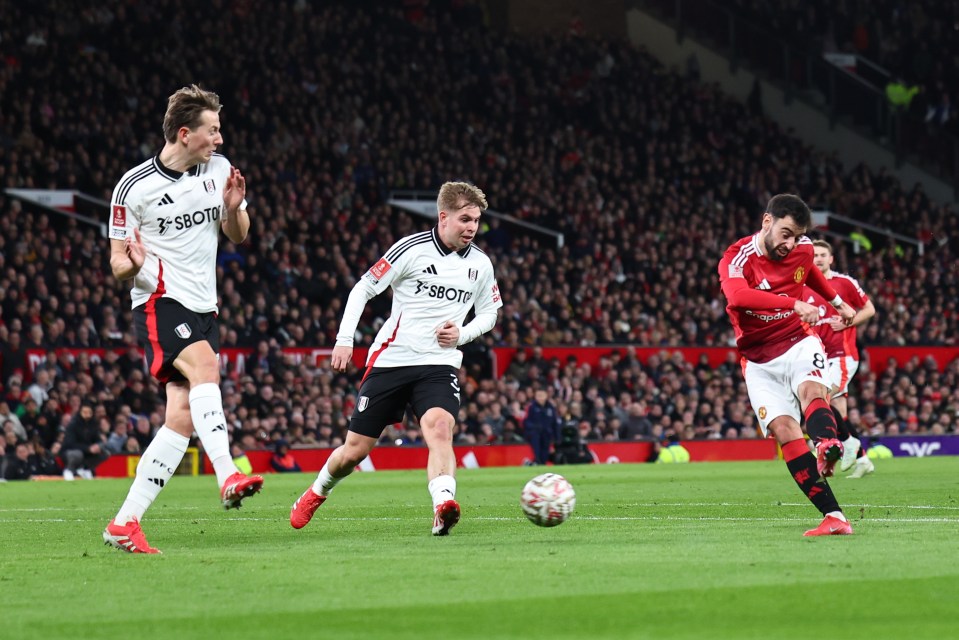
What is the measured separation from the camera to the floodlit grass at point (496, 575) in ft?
18.7

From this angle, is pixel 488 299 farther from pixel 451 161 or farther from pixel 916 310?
pixel 916 310

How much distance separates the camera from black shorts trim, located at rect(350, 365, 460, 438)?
1050 centimetres

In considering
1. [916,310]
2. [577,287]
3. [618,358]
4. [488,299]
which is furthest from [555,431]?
[488,299]

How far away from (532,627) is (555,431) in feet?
75.7

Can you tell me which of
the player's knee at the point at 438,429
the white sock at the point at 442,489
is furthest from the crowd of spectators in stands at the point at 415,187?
the white sock at the point at 442,489

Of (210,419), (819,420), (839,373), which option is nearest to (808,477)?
(819,420)

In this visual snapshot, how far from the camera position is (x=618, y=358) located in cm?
3189

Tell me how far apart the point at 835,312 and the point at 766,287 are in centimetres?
770

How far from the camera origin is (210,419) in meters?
8.69

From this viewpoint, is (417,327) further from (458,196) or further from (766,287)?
(766,287)

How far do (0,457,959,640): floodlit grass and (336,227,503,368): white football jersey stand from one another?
125cm

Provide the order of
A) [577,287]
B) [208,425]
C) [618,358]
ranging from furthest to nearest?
[577,287]
[618,358]
[208,425]

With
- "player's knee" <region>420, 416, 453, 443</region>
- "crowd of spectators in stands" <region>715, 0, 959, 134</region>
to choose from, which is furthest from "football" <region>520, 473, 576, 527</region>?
"crowd of spectators in stands" <region>715, 0, 959, 134</region>

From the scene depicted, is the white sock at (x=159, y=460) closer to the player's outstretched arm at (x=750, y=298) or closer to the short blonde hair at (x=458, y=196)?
the short blonde hair at (x=458, y=196)
